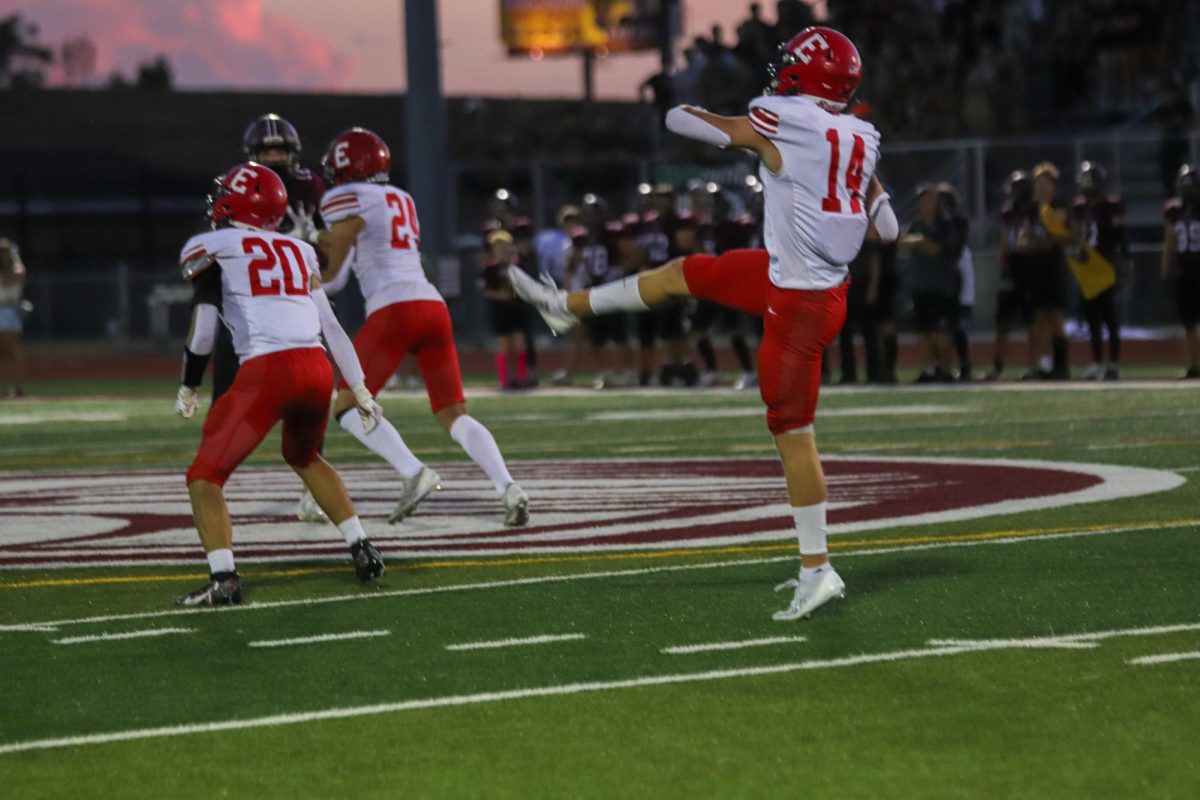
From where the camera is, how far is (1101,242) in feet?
63.6

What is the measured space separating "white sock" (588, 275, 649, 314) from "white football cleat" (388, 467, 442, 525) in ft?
5.52

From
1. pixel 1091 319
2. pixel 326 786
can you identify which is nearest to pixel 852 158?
pixel 326 786

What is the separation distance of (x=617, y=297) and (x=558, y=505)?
8.42 feet

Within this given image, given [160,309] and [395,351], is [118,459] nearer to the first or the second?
A: [395,351]

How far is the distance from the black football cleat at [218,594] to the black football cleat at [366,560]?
563mm

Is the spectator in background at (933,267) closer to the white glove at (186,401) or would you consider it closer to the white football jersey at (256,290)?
the white football jersey at (256,290)

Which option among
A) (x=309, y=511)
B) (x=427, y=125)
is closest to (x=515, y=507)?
(x=309, y=511)

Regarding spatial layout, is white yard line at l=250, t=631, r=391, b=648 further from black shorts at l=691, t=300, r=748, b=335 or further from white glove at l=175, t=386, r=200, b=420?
black shorts at l=691, t=300, r=748, b=335

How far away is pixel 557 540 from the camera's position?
905 cm

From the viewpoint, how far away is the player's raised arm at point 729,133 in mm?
6973

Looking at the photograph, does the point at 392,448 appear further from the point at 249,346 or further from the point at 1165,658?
the point at 1165,658

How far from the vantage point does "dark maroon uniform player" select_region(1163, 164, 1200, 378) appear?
18609mm

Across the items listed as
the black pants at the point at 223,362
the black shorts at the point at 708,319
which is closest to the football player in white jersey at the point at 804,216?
the black pants at the point at 223,362

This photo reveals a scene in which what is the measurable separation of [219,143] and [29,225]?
247 inches
